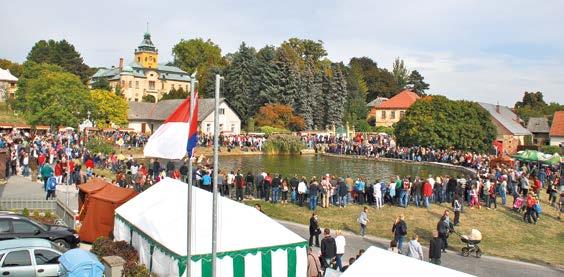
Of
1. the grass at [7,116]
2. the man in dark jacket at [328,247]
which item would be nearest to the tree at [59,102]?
the grass at [7,116]

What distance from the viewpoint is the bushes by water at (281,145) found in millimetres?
53531

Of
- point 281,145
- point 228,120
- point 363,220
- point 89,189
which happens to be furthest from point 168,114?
point 363,220

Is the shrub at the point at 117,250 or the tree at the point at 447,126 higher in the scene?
the tree at the point at 447,126

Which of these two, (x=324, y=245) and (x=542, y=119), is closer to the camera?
(x=324, y=245)

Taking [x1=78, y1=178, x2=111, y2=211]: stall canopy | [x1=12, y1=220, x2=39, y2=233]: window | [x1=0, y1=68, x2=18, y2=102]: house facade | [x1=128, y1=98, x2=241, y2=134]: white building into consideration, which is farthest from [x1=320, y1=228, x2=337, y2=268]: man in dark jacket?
[x1=0, y1=68, x2=18, y2=102]: house facade

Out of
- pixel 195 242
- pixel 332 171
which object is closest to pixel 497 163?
pixel 332 171

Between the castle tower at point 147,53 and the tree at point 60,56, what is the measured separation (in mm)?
11772

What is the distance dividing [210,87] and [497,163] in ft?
154

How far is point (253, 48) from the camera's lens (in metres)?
73.6

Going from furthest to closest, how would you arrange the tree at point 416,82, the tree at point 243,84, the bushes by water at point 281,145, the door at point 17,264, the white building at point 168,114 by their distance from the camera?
1. the tree at point 416,82
2. the tree at point 243,84
3. the white building at point 168,114
4. the bushes by water at point 281,145
5. the door at point 17,264

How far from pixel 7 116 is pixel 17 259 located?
2470 inches

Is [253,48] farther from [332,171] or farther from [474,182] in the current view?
[474,182]

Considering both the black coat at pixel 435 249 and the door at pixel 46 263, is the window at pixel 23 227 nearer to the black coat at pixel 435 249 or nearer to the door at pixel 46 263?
the door at pixel 46 263

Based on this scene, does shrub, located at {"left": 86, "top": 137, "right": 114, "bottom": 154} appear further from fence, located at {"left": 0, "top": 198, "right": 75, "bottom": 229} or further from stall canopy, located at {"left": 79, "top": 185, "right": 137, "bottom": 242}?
stall canopy, located at {"left": 79, "top": 185, "right": 137, "bottom": 242}
